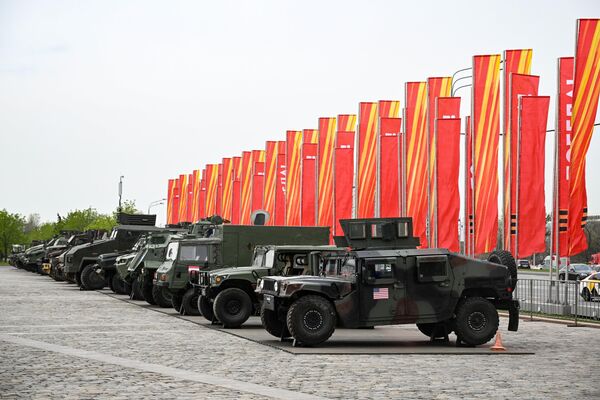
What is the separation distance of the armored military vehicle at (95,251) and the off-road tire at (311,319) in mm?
23908

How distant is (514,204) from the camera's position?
3177 cm

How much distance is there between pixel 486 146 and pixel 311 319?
51.5ft

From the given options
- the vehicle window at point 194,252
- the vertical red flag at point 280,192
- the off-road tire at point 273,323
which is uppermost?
the vertical red flag at point 280,192

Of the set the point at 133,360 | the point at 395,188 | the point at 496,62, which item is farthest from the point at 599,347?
the point at 395,188

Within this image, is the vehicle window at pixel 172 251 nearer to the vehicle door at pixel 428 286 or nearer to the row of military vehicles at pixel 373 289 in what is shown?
the row of military vehicles at pixel 373 289

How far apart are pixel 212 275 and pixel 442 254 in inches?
237

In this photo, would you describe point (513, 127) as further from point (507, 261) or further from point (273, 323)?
point (273, 323)

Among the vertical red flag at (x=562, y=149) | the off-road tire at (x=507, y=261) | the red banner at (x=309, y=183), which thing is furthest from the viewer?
the red banner at (x=309, y=183)

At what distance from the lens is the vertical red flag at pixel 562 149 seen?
27141 mm

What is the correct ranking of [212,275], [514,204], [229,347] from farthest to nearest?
[514,204] < [212,275] < [229,347]

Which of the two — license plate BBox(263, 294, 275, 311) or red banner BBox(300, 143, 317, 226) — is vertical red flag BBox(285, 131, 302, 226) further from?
license plate BBox(263, 294, 275, 311)

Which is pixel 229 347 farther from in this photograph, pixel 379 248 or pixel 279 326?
pixel 379 248

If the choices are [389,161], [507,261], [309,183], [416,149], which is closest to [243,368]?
[507,261]

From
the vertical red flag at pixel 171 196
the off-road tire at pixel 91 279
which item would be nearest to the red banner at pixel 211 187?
the vertical red flag at pixel 171 196
